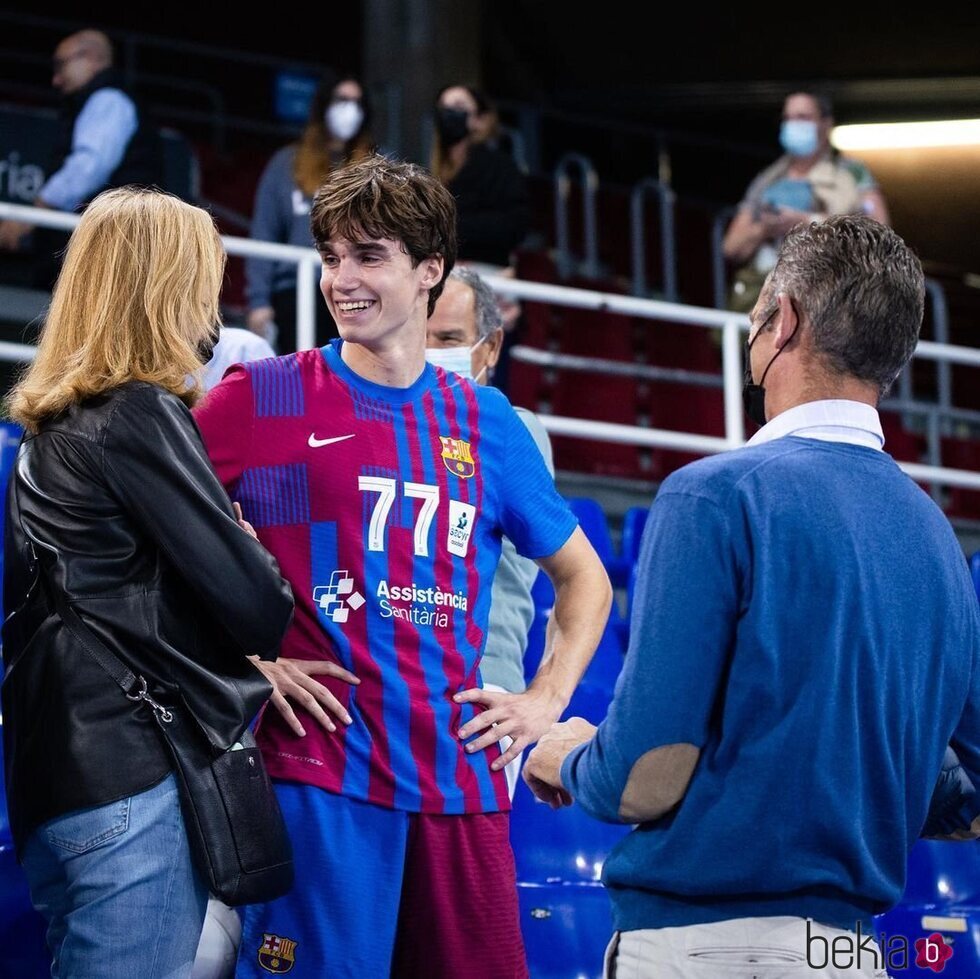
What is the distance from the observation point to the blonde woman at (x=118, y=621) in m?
1.83

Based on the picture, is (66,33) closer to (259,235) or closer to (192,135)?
(192,135)

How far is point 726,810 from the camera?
1642 millimetres

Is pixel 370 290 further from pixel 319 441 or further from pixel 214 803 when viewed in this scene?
pixel 214 803

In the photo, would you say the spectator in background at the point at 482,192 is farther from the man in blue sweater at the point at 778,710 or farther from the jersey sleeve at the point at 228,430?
the man in blue sweater at the point at 778,710

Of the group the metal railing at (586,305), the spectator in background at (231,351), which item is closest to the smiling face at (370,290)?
the spectator in background at (231,351)

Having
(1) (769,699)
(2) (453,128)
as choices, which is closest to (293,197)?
(2) (453,128)

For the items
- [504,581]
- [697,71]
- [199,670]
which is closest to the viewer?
[199,670]

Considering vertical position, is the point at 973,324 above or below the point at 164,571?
above

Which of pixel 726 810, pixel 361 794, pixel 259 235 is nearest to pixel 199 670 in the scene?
pixel 361 794

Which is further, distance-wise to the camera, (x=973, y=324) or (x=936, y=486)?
(x=973, y=324)

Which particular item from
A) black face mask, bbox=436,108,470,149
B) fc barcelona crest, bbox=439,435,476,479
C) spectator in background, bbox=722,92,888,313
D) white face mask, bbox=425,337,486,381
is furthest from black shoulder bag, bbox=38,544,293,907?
spectator in background, bbox=722,92,888,313

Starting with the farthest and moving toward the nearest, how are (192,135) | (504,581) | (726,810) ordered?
(192,135), (504,581), (726,810)

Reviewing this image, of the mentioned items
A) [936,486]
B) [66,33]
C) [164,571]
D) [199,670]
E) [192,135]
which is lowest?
[199,670]

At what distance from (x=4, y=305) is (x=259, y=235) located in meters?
2.01
